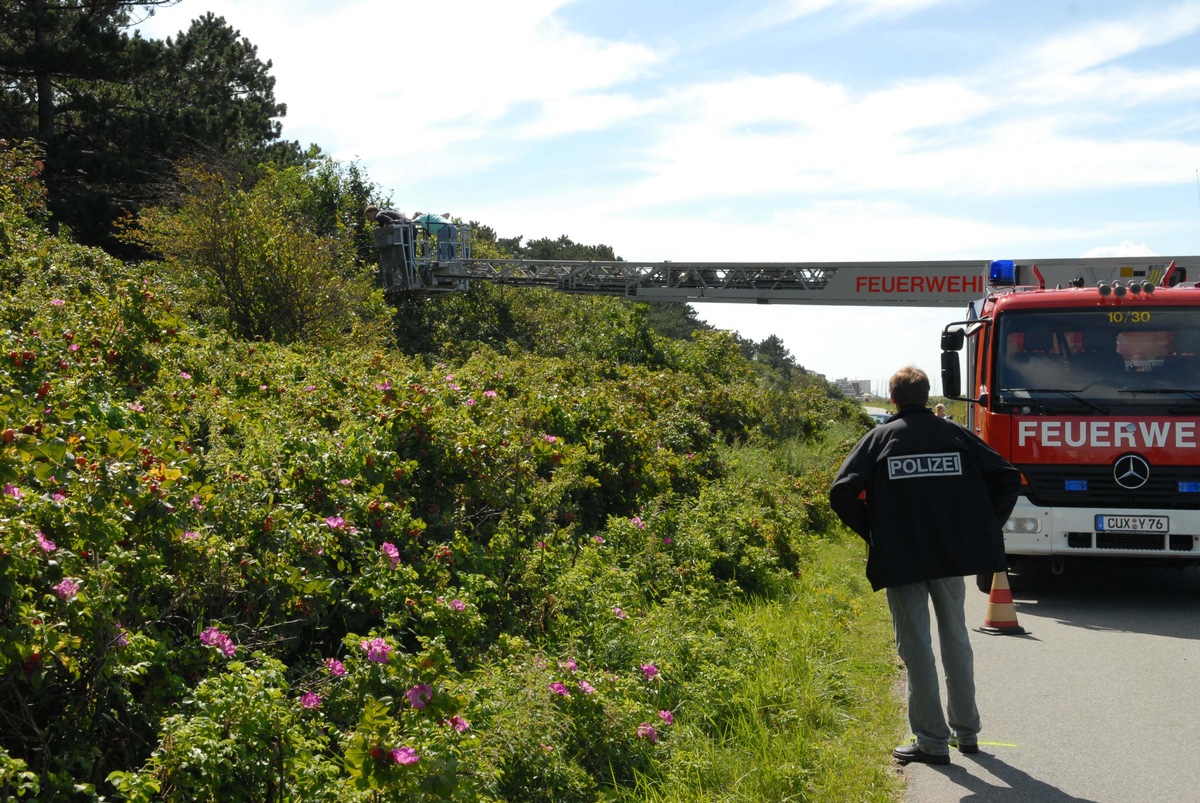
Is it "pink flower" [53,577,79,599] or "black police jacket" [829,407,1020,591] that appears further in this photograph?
"black police jacket" [829,407,1020,591]

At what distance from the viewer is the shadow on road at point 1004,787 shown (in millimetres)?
5051

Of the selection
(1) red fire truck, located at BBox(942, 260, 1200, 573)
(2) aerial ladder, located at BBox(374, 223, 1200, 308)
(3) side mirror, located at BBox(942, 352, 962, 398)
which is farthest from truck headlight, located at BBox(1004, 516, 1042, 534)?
(2) aerial ladder, located at BBox(374, 223, 1200, 308)

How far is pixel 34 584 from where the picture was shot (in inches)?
148

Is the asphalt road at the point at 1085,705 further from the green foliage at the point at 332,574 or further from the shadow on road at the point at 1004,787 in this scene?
the green foliage at the point at 332,574

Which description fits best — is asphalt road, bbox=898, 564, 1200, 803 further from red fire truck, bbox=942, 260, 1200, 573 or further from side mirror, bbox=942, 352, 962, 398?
side mirror, bbox=942, 352, 962, 398

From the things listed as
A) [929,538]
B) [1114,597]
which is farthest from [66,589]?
[1114,597]

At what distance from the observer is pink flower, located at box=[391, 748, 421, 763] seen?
353 centimetres

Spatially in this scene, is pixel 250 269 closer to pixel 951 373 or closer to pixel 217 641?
pixel 951 373

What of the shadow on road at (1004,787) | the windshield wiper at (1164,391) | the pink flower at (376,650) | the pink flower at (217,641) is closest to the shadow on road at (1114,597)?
the windshield wiper at (1164,391)

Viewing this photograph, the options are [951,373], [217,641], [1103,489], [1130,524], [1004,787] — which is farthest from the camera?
[951,373]

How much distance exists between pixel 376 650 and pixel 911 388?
130 inches

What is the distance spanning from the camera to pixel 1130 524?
921cm

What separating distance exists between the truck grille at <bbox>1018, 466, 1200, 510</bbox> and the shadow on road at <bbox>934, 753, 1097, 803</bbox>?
A: 4408mm

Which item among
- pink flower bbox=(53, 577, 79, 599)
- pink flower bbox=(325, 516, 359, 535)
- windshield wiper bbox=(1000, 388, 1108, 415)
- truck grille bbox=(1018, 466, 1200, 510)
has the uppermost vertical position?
windshield wiper bbox=(1000, 388, 1108, 415)
